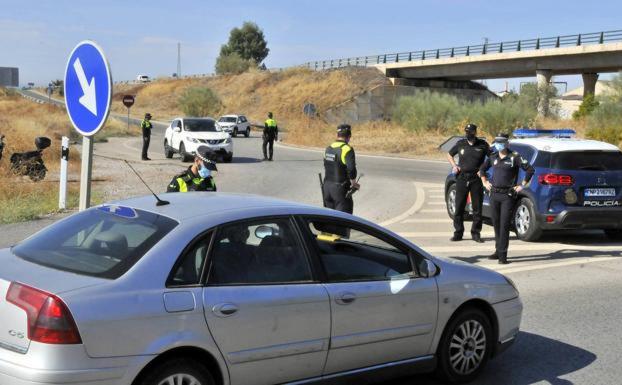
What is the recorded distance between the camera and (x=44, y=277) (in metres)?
3.82

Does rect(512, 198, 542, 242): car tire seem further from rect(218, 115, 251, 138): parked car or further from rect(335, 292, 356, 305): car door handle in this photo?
rect(218, 115, 251, 138): parked car

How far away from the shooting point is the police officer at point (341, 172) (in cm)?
898

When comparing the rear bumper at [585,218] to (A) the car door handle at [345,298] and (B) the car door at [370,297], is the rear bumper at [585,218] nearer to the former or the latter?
(B) the car door at [370,297]

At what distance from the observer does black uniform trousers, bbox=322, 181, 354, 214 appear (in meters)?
9.08

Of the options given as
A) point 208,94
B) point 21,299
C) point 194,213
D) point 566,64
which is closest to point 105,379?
point 21,299

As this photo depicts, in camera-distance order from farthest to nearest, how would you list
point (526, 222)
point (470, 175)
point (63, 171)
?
point (63, 171) → point (526, 222) → point (470, 175)

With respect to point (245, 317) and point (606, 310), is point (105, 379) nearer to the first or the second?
point (245, 317)

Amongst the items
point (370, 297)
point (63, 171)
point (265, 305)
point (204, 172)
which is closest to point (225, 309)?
point (265, 305)

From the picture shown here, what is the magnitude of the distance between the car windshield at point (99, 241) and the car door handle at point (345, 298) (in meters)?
1.11

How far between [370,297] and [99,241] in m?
1.69

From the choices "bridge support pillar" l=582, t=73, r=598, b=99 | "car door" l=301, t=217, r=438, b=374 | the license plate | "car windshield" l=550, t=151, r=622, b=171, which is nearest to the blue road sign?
"car door" l=301, t=217, r=438, b=374

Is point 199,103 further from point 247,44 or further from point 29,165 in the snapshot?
point 29,165

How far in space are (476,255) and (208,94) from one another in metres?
79.5

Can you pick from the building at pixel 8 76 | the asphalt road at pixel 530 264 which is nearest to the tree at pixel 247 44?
the building at pixel 8 76
